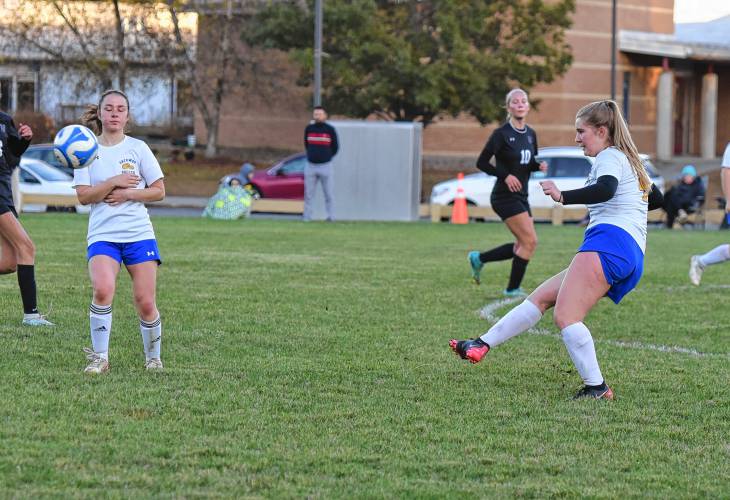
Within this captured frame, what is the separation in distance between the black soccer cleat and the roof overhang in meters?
42.4

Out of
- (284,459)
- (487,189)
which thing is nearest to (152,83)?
(487,189)

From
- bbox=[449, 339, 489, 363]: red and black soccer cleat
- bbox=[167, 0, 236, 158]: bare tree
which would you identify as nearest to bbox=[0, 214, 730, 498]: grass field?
bbox=[449, 339, 489, 363]: red and black soccer cleat

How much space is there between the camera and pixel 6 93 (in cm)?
5272

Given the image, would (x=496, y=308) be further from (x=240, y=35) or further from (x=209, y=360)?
(x=240, y=35)

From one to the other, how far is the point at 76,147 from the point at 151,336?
1198 mm

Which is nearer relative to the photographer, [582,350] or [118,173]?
[582,350]

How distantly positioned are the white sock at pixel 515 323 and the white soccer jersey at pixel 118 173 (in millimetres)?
2091

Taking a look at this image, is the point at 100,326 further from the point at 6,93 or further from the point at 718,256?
the point at 6,93

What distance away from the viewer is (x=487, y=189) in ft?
94.2

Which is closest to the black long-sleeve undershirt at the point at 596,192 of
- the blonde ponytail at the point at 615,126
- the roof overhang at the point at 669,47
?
the blonde ponytail at the point at 615,126

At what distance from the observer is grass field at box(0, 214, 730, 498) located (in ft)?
16.5

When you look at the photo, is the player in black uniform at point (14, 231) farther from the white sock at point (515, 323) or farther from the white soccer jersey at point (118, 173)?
the white sock at point (515, 323)

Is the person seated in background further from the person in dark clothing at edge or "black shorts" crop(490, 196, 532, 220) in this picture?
"black shorts" crop(490, 196, 532, 220)

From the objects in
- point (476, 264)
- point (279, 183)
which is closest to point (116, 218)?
point (476, 264)
